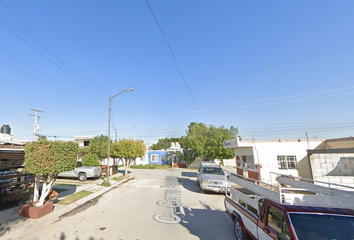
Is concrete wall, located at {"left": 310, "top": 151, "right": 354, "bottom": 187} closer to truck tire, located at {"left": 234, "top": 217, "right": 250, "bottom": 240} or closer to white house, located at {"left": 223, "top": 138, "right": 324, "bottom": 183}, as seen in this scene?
white house, located at {"left": 223, "top": 138, "right": 324, "bottom": 183}

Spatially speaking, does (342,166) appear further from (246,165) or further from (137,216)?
(137,216)

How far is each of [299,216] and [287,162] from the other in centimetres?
1335

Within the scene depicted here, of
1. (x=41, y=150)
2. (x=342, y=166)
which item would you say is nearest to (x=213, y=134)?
(x=342, y=166)

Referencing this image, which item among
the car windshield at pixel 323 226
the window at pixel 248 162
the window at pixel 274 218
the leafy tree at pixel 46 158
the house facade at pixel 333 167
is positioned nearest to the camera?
the car windshield at pixel 323 226

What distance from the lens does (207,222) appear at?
665cm

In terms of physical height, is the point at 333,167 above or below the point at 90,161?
below

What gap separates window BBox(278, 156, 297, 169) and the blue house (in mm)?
28543

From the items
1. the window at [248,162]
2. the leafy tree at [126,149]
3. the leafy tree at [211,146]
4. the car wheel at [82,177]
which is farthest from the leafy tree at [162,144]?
the car wheel at [82,177]

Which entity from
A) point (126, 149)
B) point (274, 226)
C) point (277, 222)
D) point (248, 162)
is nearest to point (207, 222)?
point (274, 226)

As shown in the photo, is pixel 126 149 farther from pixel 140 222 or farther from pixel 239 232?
pixel 239 232

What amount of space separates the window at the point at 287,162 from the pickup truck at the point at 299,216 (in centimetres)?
1109

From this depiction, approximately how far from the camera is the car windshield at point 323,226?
2883 mm

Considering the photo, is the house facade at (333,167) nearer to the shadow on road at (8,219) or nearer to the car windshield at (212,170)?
the car windshield at (212,170)

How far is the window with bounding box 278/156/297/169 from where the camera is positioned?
14.2 metres
